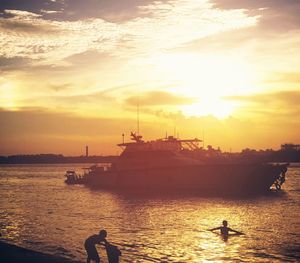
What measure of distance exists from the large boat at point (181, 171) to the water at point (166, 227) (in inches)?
202

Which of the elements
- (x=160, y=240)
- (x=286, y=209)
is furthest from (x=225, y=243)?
(x=286, y=209)

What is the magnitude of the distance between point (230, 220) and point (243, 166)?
21836mm

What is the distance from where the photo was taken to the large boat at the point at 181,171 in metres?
59.2

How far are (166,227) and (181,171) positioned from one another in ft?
89.9

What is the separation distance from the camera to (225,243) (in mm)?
26141

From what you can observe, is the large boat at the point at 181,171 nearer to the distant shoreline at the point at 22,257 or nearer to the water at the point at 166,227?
the water at the point at 166,227

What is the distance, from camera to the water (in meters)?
23.6

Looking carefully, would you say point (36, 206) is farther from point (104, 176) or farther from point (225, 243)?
point (225, 243)

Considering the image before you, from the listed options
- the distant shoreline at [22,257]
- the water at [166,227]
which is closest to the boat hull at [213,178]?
the water at [166,227]

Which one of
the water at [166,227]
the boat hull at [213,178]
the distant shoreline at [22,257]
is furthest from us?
the boat hull at [213,178]

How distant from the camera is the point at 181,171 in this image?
198ft

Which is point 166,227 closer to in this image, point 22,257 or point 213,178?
point 22,257

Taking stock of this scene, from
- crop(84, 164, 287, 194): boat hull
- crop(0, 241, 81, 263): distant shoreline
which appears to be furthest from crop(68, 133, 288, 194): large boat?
crop(0, 241, 81, 263): distant shoreline

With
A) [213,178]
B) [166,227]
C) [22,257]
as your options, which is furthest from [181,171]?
[22,257]
